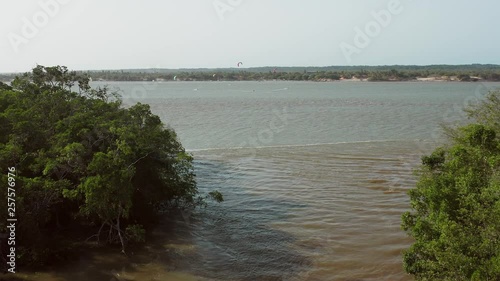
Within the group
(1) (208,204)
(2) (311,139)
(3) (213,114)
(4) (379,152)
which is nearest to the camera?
(1) (208,204)

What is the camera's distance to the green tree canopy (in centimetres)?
1019

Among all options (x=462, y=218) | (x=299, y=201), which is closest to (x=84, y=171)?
(x=299, y=201)

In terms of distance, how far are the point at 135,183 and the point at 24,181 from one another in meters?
4.79

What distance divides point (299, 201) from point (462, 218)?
12685 millimetres

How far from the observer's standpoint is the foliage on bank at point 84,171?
14891 mm

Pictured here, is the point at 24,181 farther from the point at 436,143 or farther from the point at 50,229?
the point at 436,143

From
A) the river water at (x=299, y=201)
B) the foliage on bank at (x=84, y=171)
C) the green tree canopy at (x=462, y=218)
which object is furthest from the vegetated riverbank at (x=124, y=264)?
the green tree canopy at (x=462, y=218)

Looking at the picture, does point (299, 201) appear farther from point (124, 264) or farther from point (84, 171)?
point (84, 171)

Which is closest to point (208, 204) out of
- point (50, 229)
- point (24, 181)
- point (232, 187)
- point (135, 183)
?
point (232, 187)

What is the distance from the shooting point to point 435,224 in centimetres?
1188

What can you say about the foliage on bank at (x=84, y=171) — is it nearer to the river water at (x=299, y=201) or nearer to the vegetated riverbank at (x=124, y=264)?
the vegetated riverbank at (x=124, y=264)

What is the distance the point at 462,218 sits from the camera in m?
11.4

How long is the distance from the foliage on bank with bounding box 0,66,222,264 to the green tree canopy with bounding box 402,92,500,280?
9.52 m

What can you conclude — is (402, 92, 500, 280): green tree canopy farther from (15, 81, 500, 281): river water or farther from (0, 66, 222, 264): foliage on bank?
(0, 66, 222, 264): foliage on bank
